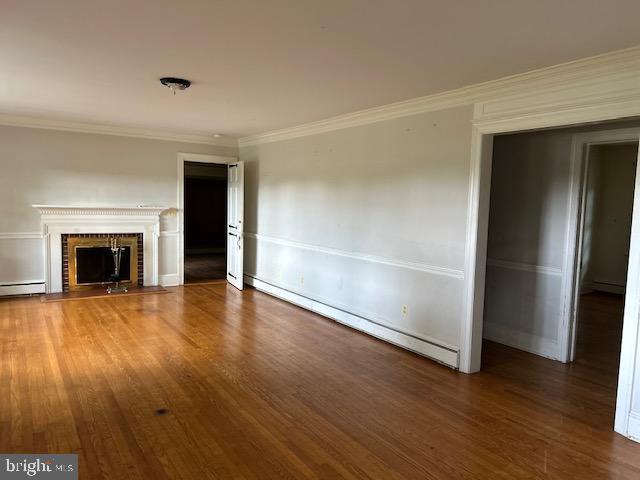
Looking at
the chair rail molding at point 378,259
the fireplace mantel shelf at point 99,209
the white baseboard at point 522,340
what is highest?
the fireplace mantel shelf at point 99,209

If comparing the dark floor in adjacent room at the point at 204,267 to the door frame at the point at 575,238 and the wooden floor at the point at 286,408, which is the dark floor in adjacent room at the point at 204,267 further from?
the door frame at the point at 575,238

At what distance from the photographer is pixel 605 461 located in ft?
8.48

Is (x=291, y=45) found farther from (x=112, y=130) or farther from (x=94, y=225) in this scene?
(x=94, y=225)

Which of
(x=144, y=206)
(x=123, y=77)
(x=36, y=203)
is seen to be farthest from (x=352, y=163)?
(x=36, y=203)

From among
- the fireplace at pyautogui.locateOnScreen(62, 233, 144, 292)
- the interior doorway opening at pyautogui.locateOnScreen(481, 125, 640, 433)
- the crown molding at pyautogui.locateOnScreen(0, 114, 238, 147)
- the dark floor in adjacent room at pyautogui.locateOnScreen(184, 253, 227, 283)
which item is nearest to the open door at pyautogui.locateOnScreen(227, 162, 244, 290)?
the crown molding at pyautogui.locateOnScreen(0, 114, 238, 147)

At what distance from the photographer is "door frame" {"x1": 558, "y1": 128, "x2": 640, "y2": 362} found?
4.10 metres

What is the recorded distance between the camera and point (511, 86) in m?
3.50

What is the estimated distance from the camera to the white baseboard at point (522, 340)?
4.35 metres

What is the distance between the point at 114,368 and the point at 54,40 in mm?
2484

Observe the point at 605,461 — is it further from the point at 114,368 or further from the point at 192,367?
the point at 114,368

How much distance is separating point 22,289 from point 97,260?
3.31 feet

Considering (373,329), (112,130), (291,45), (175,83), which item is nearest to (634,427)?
(373,329)

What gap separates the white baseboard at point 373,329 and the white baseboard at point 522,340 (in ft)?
3.42

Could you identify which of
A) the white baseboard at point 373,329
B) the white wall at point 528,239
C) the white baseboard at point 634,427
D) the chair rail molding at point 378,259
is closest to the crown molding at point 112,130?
the chair rail molding at point 378,259
